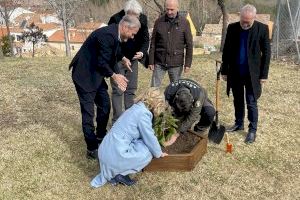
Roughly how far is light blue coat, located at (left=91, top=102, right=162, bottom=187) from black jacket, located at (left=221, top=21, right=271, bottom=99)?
1.77 metres

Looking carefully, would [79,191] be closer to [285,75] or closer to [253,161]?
[253,161]

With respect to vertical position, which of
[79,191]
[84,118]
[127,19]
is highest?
Answer: [127,19]

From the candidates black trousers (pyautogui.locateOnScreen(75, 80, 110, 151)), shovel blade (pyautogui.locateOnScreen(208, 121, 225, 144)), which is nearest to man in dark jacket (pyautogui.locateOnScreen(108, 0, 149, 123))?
black trousers (pyautogui.locateOnScreen(75, 80, 110, 151))

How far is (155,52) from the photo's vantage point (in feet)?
18.9

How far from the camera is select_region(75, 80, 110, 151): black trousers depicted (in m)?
4.54

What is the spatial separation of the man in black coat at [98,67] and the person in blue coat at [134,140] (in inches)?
19.3

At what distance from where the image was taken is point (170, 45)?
18.2ft

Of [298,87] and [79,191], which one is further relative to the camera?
[298,87]

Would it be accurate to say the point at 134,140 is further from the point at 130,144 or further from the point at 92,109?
the point at 92,109

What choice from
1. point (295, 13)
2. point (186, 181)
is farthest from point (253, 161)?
point (295, 13)

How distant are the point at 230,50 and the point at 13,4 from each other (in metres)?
26.8

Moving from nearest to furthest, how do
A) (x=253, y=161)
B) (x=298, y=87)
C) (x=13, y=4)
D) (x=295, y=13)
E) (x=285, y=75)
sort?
(x=253, y=161) < (x=298, y=87) < (x=285, y=75) < (x=295, y=13) < (x=13, y=4)

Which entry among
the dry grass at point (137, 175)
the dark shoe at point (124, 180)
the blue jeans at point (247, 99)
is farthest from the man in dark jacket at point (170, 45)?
the dark shoe at point (124, 180)

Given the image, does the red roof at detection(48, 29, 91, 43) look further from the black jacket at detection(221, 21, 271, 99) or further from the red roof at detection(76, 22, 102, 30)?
the black jacket at detection(221, 21, 271, 99)
